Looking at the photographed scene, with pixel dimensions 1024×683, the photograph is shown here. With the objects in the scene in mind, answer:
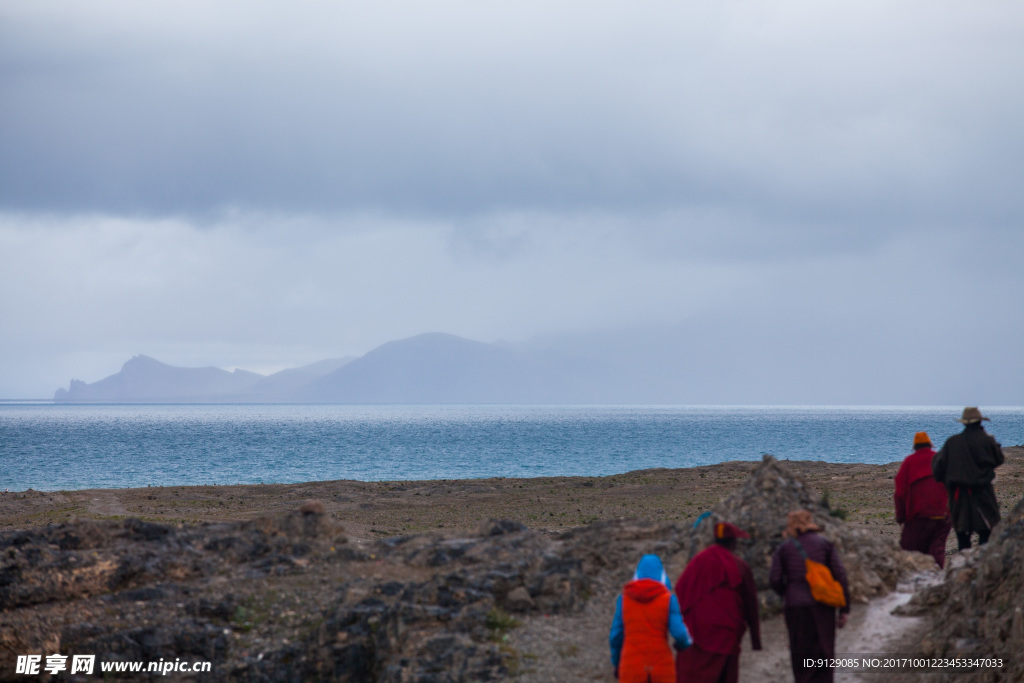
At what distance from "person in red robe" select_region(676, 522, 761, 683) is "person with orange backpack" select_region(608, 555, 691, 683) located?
0.23 meters

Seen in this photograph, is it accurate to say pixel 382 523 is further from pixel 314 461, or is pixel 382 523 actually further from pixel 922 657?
pixel 314 461

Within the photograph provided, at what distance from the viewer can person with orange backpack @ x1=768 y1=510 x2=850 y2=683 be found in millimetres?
8164

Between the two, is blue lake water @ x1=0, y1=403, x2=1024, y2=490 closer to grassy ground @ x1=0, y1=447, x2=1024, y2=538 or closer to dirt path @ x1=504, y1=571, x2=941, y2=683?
grassy ground @ x1=0, y1=447, x2=1024, y2=538

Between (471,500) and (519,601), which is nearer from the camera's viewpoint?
(519,601)

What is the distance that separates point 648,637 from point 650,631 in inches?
2.4

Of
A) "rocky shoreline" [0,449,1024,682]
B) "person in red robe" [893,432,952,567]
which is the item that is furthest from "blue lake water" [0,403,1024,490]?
"person in red robe" [893,432,952,567]

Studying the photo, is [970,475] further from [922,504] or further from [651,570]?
[651,570]

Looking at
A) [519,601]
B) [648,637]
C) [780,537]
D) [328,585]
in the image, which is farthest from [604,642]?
[328,585]

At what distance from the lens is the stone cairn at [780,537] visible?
12.2 meters

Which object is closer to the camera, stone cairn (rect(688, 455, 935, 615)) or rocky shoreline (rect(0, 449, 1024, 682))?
rocky shoreline (rect(0, 449, 1024, 682))

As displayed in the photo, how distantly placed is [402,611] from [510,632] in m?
1.79

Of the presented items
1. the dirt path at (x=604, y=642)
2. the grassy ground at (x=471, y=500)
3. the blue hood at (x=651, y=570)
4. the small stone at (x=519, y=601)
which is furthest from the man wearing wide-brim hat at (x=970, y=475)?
the grassy ground at (x=471, y=500)

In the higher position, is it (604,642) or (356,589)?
(356,589)

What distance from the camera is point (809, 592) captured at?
26.9 feet
